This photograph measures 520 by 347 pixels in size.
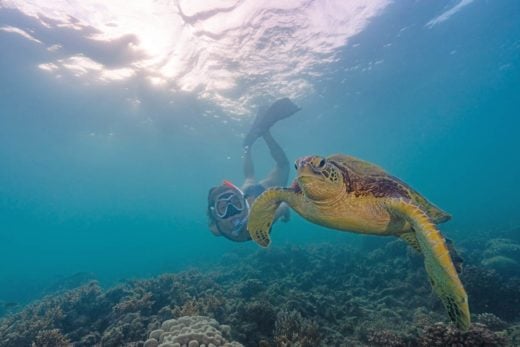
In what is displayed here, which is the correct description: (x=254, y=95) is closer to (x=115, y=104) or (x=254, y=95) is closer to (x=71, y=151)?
(x=115, y=104)

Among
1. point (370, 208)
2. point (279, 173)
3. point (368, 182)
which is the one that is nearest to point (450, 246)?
point (370, 208)

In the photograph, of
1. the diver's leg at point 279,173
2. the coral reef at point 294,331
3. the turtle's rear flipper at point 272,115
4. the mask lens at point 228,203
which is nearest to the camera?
the coral reef at point 294,331

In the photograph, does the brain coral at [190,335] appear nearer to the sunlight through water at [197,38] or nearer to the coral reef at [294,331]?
the coral reef at [294,331]

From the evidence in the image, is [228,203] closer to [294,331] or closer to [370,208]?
[294,331]

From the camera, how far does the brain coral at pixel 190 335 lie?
3.31 metres

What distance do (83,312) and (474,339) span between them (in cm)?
677

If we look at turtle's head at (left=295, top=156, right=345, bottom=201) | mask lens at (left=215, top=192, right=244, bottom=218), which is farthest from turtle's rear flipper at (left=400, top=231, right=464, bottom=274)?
mask lens at (left=215, top=192, right=244, bottom=218)

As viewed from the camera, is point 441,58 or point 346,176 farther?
point 441,58

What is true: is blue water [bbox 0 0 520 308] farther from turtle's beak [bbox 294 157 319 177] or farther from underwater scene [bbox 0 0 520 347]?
turtle's beak [bbox 294 157 319 177]

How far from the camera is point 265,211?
4.63 m

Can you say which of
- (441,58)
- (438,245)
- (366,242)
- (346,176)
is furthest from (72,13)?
(441,58)

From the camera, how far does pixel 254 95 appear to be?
23.3 meters

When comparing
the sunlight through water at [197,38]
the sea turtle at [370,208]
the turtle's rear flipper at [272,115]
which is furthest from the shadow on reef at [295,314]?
the sunlight through water at [197,38]

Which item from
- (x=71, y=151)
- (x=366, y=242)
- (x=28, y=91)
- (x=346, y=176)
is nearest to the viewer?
(x=346, y=176)
